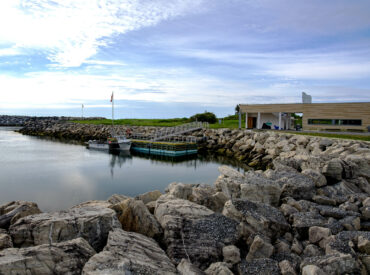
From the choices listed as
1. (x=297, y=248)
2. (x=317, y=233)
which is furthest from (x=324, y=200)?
(x=297, y=248)

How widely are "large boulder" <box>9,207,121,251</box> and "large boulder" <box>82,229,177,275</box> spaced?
37 cm

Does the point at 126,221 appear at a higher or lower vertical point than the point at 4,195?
higher

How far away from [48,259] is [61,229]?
1024 mm

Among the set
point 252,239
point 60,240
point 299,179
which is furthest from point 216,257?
point 299,179

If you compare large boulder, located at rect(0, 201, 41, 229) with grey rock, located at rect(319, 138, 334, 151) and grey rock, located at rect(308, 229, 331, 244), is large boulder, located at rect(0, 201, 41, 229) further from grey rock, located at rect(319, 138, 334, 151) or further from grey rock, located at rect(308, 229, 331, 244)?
grey rock, located at rect(319, 138, 334, 151)

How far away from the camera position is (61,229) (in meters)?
5.69

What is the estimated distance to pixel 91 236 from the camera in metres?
5.77

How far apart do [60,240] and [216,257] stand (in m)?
3.23

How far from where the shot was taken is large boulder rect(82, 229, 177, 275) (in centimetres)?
443

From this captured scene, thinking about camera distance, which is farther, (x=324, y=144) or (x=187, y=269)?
(x=324, y=144)

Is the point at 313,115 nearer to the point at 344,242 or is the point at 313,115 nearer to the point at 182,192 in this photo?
the point at 182,192

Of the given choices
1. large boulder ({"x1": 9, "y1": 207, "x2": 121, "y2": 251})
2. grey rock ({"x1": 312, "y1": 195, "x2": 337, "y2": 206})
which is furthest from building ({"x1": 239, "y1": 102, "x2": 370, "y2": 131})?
large boulder ({"x1": 9, "y1": 207, "x2": 121, "y2": 251})

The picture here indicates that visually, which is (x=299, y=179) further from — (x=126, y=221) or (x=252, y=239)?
(x=126, y=221)

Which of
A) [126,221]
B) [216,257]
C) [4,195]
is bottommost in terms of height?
[4,195]
